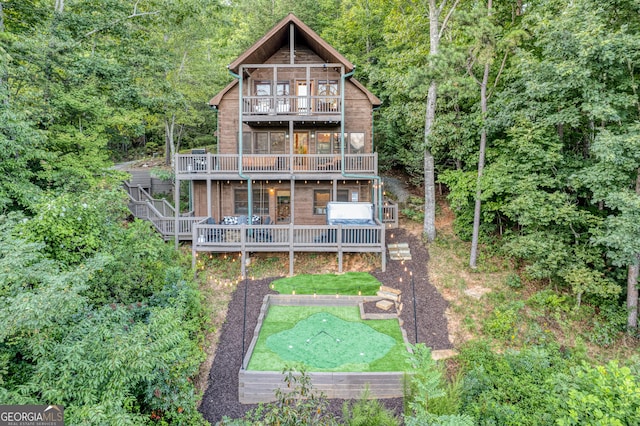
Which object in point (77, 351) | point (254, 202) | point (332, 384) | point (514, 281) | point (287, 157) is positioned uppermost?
point (287, 157)

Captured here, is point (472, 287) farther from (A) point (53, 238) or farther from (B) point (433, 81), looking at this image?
(A) point (53, 238)

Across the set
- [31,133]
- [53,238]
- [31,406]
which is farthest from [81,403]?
[31,133]

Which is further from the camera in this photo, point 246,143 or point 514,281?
point 246,143

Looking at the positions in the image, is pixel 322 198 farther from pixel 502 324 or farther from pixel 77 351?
pixel 77 351

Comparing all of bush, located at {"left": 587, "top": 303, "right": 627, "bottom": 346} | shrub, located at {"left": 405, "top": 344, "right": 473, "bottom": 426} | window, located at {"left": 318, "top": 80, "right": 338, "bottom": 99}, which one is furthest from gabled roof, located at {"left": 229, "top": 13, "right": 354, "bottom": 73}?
bush, located at {"left": 587, "top": 303, "right": 627, "bottom": 346}

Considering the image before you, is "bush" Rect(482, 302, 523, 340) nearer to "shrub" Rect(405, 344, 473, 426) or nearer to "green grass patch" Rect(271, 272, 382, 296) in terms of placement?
"green grass patch" Rect(271, 272, 382, 296)

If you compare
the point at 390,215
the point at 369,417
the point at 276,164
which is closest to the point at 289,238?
the point at 276,164
